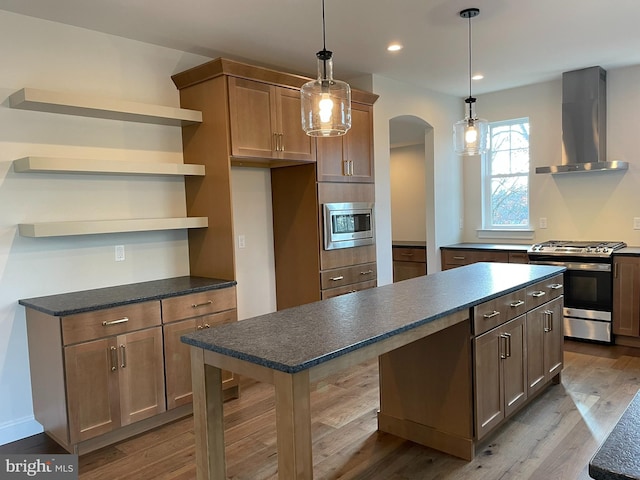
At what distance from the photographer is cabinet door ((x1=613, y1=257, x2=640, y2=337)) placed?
4395mm

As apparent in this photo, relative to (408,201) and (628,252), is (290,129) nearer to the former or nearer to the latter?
(628,252)

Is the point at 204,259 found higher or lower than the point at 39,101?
lower

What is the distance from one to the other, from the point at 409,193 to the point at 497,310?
4.44m

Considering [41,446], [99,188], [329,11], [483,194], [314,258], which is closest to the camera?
[41,446]

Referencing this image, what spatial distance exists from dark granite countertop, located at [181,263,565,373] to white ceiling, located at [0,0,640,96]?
1804 mm

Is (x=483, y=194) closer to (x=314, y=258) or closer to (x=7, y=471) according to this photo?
(x=314, y=258)

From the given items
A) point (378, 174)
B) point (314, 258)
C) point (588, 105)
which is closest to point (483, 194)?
point (588, 105)

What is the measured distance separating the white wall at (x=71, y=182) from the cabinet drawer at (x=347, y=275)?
124cm

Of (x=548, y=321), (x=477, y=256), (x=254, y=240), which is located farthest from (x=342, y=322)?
(x=477, y=256)

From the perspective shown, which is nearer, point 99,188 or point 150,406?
point 150,406

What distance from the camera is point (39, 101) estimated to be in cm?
280

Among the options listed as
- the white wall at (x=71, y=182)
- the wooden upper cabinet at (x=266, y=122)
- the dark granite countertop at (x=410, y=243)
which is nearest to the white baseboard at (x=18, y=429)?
the white wall at (x=71, y=182)

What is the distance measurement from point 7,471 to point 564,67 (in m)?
5.59

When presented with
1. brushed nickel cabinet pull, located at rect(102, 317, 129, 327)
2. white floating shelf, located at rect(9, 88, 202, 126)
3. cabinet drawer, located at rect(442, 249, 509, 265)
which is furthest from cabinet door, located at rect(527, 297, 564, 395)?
white floating shelf, located at rect(9, 88, 202, 126)
